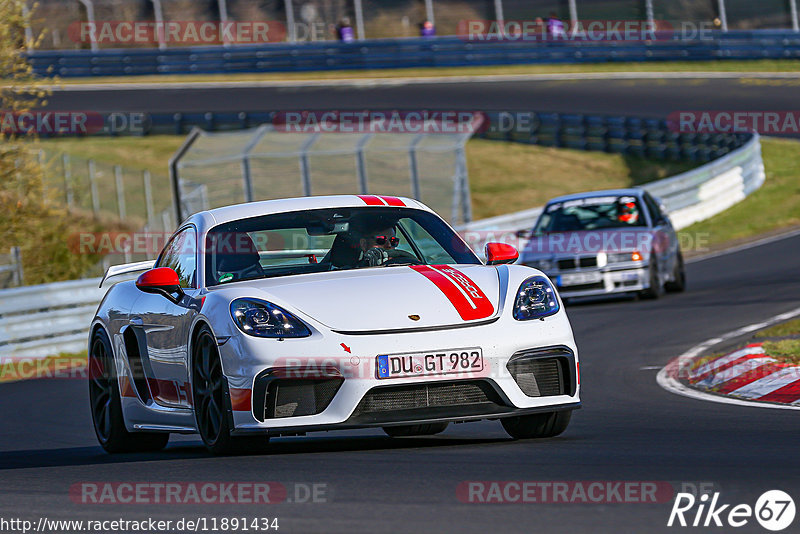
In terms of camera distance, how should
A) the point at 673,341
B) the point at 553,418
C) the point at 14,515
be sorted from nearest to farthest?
the point at 14,515 < the point at 553,418 < the point at 673,341

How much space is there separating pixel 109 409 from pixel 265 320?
2.22 m

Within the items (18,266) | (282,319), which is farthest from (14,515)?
(18,266)

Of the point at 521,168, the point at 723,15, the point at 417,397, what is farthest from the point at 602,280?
the point at 723,15

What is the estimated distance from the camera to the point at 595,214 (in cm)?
1941

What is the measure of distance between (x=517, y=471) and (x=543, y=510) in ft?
3.14

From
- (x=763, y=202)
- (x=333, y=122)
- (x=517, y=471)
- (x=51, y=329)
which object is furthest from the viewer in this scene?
(x=333, y=122)

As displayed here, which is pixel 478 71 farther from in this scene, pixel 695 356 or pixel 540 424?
pixel 540 424

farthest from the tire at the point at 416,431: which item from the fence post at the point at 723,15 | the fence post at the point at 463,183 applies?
the fence post at the point at 723,15

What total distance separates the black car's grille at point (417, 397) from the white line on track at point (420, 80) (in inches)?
1411

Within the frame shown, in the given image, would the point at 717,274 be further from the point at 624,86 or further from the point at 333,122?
the point at 624,86

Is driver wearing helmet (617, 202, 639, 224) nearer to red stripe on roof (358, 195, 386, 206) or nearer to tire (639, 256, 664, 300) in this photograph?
tire (639, 256, 664, 300)

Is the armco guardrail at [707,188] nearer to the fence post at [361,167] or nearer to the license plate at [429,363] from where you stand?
the fence post at [361,167]

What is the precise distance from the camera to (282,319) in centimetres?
722

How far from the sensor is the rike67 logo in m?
5.16
